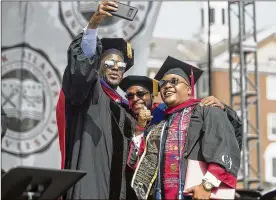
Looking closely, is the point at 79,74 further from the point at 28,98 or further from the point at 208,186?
the point at 28,98

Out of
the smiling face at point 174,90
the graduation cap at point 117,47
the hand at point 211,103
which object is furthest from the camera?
the graduation cap at point 117,47

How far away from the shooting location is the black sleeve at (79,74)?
3.50 metres

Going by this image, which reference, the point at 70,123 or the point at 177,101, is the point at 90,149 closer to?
the point at 70,123

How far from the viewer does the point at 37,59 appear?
7.98 metres

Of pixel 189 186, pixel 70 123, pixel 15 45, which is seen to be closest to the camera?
pixel 189 186

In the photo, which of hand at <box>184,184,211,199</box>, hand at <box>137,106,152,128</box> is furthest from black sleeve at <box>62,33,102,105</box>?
hand at <box>184,184,211,199</box>

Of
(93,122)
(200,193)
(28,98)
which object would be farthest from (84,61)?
(28,98)

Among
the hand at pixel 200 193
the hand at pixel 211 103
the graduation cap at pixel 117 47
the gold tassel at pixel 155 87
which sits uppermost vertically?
the graduation cap at pixel 117 47

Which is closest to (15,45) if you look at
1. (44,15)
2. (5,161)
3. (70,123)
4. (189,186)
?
(44,15)

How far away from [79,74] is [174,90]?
2.28 ft

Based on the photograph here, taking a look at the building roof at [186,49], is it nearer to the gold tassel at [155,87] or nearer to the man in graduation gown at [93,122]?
the gold tassel at [155,87]

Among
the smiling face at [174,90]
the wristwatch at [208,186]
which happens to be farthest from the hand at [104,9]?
the wristwatch at [208,186]

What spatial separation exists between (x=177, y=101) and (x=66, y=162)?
0.82 m

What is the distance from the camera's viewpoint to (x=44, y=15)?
26.0ft
